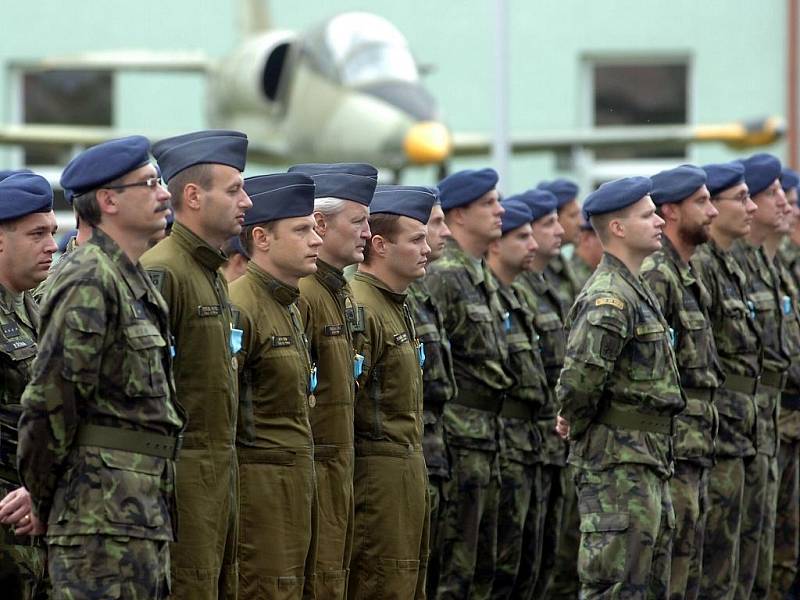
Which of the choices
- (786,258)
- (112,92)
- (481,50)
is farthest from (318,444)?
(112,92)

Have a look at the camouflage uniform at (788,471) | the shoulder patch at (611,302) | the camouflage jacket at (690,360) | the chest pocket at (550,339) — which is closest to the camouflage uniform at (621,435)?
the shoulder patch at (611,302)

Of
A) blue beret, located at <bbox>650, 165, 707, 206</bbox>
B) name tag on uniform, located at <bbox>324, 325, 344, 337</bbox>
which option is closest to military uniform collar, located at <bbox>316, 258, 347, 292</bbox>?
name tag on uniform, located at <bbox>324, 325, 344, 337</bbox>

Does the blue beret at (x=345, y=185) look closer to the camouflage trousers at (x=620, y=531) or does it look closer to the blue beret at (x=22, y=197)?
the blue beret at (x=22, y=197)

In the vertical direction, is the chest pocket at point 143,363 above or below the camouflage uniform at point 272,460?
above

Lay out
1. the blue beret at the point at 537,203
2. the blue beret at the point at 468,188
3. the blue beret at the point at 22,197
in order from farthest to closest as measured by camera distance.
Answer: the blue beret at the point at 537,203 → the blue beret at the point at 468,188 → the blue beret at the point at 22,197

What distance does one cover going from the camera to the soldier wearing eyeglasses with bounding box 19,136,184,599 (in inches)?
195

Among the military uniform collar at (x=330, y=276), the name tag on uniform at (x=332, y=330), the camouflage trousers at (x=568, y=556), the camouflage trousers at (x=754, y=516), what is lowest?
the camouflage trousers at (x=568, y=556)

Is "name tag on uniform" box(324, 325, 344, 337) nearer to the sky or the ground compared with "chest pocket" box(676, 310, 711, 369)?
nearer to the sky

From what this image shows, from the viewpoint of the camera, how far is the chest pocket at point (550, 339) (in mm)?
8812

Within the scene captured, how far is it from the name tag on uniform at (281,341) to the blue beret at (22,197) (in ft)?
2.91

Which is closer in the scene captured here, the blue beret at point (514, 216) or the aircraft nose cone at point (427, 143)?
the blue beret at point (514, 216)

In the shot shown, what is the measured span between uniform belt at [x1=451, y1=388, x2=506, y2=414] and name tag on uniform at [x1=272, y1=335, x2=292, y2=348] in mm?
2056

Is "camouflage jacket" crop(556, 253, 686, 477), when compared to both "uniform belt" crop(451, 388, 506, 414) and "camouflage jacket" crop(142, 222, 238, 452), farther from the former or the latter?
"camouflage jacket" crop(142, 222, 238, 452)

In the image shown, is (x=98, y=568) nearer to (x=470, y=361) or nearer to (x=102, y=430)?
(x=102, y=430)
